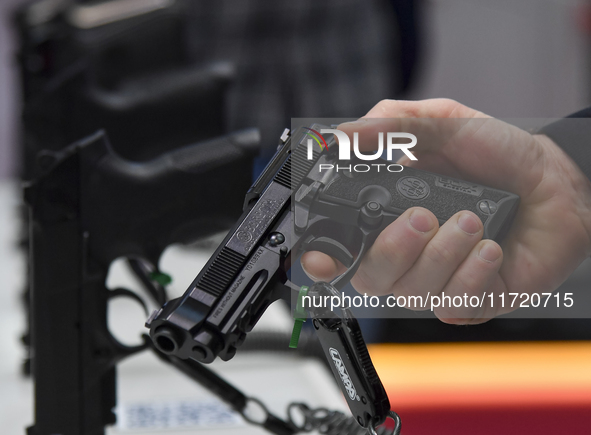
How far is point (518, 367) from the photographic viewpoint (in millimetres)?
675

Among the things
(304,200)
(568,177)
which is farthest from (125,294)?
(568,177)

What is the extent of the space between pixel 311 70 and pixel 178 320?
1.50 metres

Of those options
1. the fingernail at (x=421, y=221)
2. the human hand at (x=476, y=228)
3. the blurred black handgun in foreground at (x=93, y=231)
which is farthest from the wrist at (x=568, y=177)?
the blurred black handgun in foreground at (x=93, y=231)

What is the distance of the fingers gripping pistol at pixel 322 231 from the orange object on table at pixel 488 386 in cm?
4

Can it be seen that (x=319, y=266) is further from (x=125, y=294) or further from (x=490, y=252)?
(x=125, y=294)

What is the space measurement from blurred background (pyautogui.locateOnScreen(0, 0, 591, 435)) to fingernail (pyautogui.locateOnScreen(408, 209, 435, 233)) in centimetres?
8

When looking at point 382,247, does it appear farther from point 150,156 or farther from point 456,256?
point 150,156

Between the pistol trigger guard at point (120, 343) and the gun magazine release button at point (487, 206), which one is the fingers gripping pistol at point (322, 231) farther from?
the pistol trigger guard at point (120, 343)

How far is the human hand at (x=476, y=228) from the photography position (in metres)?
0.43

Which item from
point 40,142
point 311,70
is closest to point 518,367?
point 40,142

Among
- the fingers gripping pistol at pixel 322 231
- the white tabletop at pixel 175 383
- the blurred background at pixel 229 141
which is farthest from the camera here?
the white tabletop at pixel 175 383

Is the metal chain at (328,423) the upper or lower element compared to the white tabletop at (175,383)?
upper

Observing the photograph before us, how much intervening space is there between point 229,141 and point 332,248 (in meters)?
0.25

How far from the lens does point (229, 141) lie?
64cm
